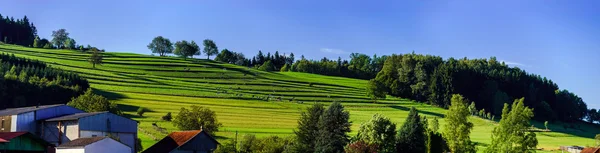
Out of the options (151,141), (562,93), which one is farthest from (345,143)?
(562,93)

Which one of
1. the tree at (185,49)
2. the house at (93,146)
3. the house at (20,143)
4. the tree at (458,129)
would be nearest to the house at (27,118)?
the house at (20,143)

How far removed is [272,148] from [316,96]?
204 feet

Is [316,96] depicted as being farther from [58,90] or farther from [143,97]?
[58,90]

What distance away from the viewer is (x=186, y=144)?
5416 centimetres

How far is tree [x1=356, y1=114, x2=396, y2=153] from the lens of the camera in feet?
179

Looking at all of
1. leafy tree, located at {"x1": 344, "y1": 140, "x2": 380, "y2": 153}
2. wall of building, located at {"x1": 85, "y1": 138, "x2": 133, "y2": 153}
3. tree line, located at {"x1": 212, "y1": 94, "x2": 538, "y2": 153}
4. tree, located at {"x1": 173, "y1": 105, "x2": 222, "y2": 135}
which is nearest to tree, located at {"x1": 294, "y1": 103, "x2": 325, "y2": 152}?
tree line, located at {"x1": 212, "y1": 94, "x2": 538, "y2": 153}

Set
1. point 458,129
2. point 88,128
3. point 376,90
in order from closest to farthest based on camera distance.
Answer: point 88,128, point 458,129, point 376,90

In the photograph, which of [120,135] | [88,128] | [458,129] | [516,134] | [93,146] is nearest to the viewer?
[516,134]

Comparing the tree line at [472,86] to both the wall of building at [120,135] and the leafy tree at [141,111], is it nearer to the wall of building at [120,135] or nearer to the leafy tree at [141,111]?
the leafy tree at [141,111]

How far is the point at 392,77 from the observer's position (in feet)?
437

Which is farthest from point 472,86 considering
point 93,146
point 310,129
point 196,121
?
point 93,146

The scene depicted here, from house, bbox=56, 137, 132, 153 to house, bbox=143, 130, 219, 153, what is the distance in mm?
3824

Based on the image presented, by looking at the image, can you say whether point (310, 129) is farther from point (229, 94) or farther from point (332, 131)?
point (229, 94)

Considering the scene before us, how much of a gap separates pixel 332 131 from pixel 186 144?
1270cm
